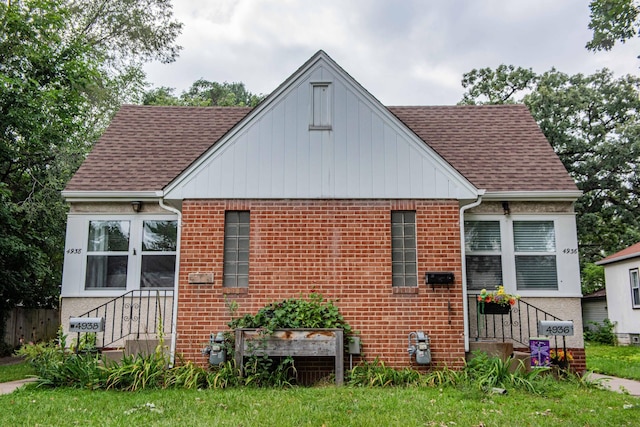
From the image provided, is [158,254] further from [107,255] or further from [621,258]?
[621,258]

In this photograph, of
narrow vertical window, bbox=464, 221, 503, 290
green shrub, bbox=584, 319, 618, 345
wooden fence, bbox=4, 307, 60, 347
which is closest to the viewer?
narrow vertical window, bbox=464, 221, 503, 290

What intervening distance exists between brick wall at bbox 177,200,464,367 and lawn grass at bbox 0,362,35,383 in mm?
3555

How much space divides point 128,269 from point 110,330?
47.0 inches

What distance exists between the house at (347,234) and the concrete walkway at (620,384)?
0.65 metres

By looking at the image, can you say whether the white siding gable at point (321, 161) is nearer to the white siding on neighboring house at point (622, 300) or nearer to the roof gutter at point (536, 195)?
the roof gutter at point (536, 195)

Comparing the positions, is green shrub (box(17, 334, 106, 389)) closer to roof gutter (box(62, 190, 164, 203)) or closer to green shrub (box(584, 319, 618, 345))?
roof gutter (box(62, 190, 164, 203))

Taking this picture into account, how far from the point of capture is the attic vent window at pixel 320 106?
9438 millimetres

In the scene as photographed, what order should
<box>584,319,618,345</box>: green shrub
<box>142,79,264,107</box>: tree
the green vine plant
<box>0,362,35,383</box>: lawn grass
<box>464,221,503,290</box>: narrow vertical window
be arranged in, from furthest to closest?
<box>142,79,264,107</box>: tree < <box>584,319,618,345</box>: green shrub < <box>464,221,503,290</box>: narrow vertical window < <box>0,362,35,383</box>: lawn grass < the green vine plant

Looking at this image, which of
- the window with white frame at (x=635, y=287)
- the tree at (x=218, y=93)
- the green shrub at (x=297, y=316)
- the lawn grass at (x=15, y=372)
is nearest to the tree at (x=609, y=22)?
the green shrub at (x=297, y=316)

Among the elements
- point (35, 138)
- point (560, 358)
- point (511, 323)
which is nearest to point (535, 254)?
point (511, 323)

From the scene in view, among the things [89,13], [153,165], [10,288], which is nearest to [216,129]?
[153,165]

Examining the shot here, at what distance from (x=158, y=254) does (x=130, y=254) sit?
55cm

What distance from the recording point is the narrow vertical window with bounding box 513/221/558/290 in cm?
1036

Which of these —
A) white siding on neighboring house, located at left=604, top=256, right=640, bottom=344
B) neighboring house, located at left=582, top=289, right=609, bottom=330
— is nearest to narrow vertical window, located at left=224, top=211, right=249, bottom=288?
white siding on neighboring house, located at left=604, top=256, right=640, bottom=344
